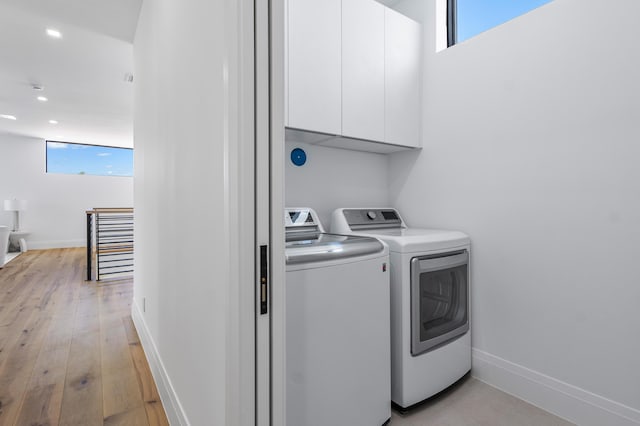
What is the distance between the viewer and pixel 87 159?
7293 mm

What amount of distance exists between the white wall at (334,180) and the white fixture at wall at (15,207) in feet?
23.2

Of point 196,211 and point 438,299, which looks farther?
point 438,299

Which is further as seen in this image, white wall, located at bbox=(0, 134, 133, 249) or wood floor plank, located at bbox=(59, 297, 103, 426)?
white wall, located at bbox=(0, 134, 133, 249)

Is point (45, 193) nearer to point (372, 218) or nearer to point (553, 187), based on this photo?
point (372, 218)

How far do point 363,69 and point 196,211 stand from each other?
141 centimetres

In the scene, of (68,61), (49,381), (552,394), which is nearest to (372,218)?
(552,394)

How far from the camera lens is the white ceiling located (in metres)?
2.30

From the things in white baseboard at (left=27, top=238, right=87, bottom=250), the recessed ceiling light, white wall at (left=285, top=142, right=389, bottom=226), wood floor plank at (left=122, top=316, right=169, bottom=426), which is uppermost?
the recessed ceiling light

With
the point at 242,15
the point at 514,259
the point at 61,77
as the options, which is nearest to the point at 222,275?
the point at 242,15

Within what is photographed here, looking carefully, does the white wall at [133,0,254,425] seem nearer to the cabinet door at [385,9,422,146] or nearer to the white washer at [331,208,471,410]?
the white washer at [331,208,471,410]

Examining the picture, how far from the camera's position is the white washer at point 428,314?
1.53 metres

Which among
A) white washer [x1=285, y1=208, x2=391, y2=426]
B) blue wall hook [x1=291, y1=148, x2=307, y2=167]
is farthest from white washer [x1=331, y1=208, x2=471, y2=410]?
blue wall hook [x1=291, y1=148, x2=307, y2=167]

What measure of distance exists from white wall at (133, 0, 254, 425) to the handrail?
106 inches

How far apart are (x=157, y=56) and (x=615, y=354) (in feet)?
8.88
